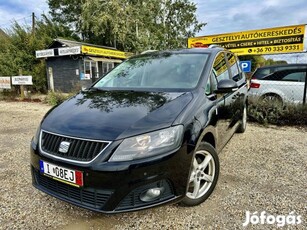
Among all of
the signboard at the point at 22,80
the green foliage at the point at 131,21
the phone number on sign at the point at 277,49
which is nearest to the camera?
the phone number on sign at the point at 277,49

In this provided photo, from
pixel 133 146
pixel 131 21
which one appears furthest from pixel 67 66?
pixel 133 146

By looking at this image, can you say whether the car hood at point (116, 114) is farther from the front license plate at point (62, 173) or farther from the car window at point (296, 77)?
the car window at point (296, 77)

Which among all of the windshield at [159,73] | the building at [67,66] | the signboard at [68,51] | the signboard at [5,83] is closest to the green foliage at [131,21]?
the building at [67,66]

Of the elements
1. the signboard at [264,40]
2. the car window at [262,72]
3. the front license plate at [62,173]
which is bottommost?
the front license plate at [62,173]

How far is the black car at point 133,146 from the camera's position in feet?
6.26

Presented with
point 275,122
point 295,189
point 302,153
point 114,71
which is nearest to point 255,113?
point 275,122

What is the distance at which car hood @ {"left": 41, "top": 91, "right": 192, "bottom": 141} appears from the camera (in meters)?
2.00

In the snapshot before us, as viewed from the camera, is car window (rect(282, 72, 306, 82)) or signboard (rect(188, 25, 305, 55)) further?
signboard (rect(188, 25, 305, 55))

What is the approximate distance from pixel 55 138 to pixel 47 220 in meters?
0.86

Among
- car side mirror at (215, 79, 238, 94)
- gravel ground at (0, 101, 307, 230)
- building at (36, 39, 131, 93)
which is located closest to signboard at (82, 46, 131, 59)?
building at (36, 39, 131, 93)

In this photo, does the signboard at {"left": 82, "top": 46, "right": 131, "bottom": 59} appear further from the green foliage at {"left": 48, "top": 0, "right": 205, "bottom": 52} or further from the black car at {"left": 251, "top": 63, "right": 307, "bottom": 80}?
the black car at {"left": 251, "top": 63, "right": 307, "bottom": 80}

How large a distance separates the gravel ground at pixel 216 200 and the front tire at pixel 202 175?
0.13 meters

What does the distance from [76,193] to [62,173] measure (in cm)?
21

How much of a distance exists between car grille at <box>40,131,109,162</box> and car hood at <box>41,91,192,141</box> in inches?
1.8
